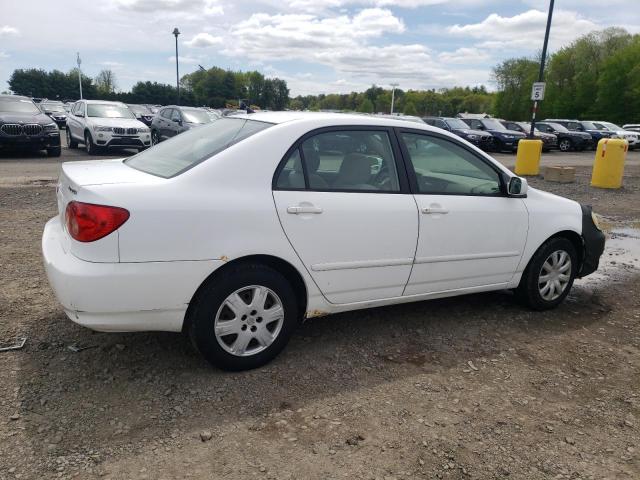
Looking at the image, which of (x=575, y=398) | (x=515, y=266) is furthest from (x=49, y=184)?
(x=575, y=398)

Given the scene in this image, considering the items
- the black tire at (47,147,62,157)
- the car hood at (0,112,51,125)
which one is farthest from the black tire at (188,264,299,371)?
the black tire at (47,147,62,157)

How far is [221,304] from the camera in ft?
10.5

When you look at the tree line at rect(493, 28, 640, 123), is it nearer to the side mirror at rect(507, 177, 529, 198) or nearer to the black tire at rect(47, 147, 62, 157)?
the black tire at rect(47, 147, 62, 157)

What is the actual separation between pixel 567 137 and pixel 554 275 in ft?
88.0

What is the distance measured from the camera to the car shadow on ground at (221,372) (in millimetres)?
2916

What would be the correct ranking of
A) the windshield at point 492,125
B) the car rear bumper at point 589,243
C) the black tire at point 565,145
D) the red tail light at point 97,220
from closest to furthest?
the red tail light at point 97,220 < the car rear bumper at point 589,243 < the windshield at point 492,125 < the black tire at point 565,145

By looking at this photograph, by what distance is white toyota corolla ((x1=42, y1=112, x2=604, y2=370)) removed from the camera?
2963 mm

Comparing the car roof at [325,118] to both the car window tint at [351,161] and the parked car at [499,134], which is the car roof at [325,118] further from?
the parked car at [499,134]

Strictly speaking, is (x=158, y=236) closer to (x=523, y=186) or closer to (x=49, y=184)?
(x=523, y=186)

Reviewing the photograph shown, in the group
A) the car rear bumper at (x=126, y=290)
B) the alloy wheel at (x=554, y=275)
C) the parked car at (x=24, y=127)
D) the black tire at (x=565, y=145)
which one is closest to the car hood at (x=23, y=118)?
the parked car at (x=24, y=127)

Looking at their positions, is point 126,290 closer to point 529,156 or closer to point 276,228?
point 276,228

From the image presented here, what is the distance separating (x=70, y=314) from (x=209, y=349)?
2.59 ft

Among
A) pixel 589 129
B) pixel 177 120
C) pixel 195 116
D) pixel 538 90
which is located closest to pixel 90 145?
pixel 177 120

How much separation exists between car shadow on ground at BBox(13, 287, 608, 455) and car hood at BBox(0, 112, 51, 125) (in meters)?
11.9
